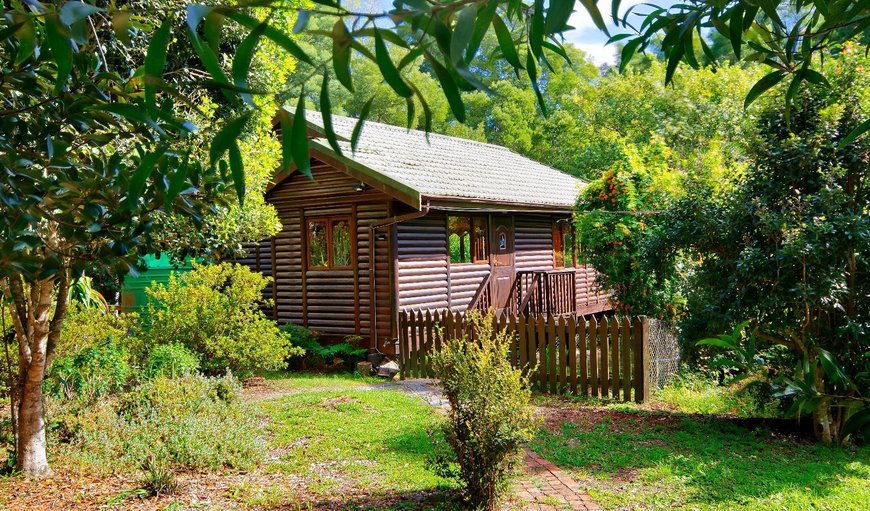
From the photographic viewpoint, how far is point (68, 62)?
116cm

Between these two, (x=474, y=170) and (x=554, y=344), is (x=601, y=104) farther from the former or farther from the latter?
(x=554, y=344)

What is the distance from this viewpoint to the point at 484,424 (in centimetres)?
505

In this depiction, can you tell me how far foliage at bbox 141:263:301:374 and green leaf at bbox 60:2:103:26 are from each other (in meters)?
10.2

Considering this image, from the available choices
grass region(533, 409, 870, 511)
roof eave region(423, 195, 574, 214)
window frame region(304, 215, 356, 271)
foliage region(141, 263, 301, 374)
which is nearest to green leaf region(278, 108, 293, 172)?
grass region(533, 409, 870, 511)

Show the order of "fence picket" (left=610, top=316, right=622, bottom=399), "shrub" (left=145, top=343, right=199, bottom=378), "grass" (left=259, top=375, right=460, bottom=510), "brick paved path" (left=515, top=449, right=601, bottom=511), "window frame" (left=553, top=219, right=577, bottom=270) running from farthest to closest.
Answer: "window frame" (left=553, top=219, right=577, bottom=270), "fence picket" (left=610, top=316, right=622, bottom=399), "shrub" (left=145, top=343, right=199, bottom=378), "grass" (left=259, top=375, right=460, bottom=510), "brick paved path" (left=515, top=449, right=601, bottom=511)

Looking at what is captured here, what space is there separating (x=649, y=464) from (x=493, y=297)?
31.5 ft

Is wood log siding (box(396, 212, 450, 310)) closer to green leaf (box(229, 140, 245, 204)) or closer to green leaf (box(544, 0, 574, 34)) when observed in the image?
green leaf (box(229, 140, 245, 204))

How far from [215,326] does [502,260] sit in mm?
7859

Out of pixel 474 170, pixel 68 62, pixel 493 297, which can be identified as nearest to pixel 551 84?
pixel 474 170

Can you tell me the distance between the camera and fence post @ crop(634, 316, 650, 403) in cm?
970

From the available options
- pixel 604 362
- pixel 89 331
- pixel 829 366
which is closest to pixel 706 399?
pixel 604 362

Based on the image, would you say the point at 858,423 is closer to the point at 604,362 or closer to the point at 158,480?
the point at 158,480

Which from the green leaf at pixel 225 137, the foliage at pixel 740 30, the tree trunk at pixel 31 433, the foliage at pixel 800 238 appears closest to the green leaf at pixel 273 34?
the green leaf at pixel 225 137

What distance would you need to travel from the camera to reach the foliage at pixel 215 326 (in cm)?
1062
